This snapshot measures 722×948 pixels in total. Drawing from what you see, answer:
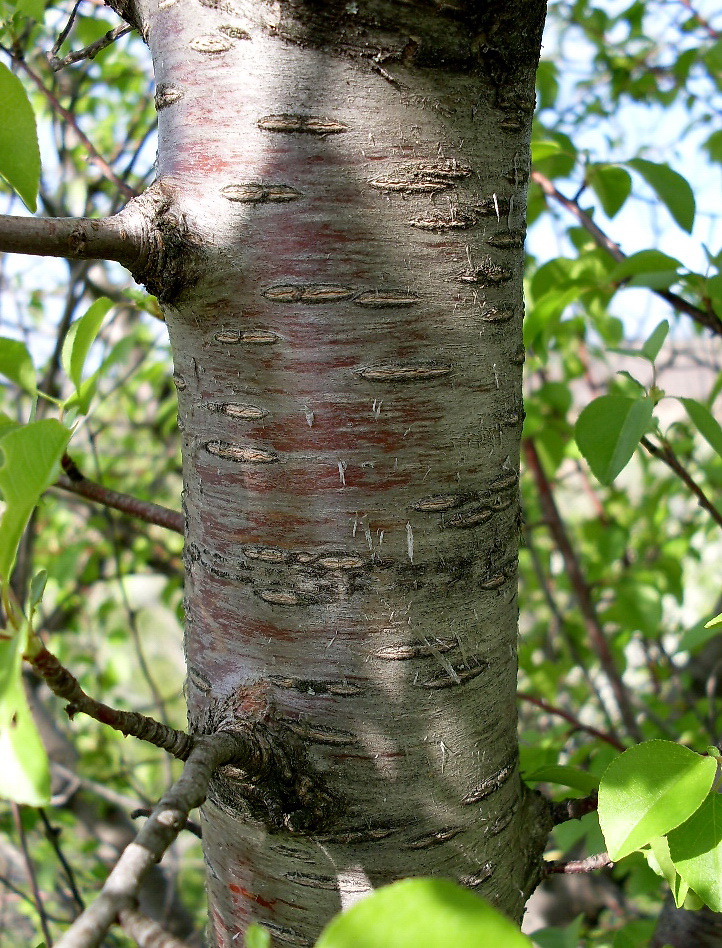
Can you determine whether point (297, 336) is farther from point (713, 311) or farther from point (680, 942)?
point (680, 942)

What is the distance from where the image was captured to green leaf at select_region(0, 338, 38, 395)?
753 millimetres

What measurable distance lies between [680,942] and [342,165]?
1144 mm

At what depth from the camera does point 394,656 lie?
0.59m

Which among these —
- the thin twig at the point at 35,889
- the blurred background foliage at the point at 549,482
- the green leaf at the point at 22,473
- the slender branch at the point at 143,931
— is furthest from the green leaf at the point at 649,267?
the thin twig at the point at 35,889

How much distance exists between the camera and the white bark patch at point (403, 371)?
55 centimetres

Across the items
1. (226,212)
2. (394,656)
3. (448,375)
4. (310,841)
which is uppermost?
(226,212)

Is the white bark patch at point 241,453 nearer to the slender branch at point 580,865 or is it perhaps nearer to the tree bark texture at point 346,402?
the tree bark texture at point 346,402

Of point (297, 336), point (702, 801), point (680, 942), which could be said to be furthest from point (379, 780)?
point (680, 942)

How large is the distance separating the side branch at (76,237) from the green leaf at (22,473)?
110 millimetres

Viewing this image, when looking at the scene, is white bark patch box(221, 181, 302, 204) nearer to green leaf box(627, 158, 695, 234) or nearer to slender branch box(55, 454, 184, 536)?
slender branch box(55, 454, 184, 536)

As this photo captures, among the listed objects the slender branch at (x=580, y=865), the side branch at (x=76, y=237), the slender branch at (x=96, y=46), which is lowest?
the slender branch at (x=580, y=865)

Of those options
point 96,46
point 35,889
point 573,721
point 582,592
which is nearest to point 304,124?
point 96,46

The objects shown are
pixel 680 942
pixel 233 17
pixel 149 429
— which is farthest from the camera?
pixel 149 429

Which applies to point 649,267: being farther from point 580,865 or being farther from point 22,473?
point 22,473
